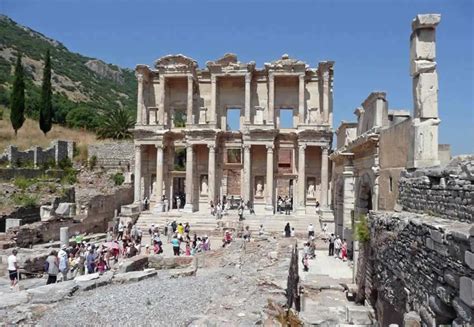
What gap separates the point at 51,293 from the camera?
9.07 m

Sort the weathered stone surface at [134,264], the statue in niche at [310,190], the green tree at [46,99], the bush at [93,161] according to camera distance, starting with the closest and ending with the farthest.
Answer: the weathered stone surface at [134,264], the statue in niche at [310,190], the bush at [93,161], the green tree at [46,99]

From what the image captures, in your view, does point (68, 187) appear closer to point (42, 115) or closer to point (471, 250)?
point (42, 115)

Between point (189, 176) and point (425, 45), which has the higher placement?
point (425, 45)

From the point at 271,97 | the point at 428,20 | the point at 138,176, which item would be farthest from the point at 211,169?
the point at 428,20

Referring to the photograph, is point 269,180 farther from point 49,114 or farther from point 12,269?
point 49,114

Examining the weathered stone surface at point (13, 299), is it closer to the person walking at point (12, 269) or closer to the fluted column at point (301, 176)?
the person walking at point (12, 269)

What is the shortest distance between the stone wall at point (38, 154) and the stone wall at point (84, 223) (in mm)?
9744

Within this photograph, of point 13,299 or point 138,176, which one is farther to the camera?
point 138,176

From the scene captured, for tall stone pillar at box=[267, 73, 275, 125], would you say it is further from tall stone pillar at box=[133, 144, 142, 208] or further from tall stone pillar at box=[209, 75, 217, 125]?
tall stone pillar at box=[133, 144, 142, 208]

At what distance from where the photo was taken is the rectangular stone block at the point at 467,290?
566 centimetres

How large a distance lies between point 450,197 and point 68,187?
91.7 feet

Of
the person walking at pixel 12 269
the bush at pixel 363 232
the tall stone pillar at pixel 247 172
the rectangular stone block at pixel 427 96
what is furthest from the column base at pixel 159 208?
the rectangular stone block at pixel 427 96

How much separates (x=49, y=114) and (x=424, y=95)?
41850 millimetres

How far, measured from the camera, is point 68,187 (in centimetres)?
3136
